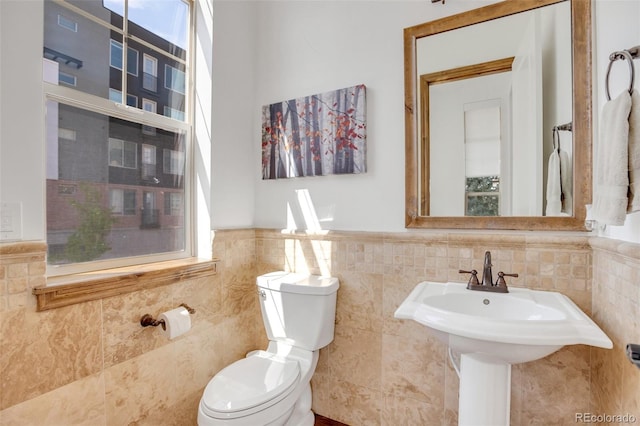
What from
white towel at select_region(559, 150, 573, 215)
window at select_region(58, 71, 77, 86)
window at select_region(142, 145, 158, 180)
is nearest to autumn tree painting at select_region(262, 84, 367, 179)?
window at select_region(142, 145, 158, 180)

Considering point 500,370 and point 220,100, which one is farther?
point 220,100

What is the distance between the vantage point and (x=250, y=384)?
132 cm

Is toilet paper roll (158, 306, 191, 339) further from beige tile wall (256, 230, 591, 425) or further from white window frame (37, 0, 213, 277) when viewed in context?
beige tile wall (256, 230, 591, 425)

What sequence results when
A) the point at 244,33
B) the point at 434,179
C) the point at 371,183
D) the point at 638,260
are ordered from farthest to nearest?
the point at 244,33
the point at 371,183
the point at 434,179
the point at 638,260

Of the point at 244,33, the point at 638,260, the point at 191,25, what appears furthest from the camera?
the point at 244,33

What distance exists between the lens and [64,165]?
1.26m

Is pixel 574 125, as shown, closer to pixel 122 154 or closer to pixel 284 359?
pixel 284 359

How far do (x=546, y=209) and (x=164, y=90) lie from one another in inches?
76.6

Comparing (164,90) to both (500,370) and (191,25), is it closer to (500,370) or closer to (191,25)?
(191,25)

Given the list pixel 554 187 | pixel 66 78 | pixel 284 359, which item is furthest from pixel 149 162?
pixel 554 187

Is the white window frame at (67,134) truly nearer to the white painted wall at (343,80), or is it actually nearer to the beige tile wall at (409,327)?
the white painted wall at (343,80)

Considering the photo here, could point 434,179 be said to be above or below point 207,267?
above

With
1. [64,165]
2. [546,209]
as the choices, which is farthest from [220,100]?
[546,209]

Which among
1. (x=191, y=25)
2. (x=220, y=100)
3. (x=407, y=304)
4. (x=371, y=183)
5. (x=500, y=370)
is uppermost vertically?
(x=191, y=25)
